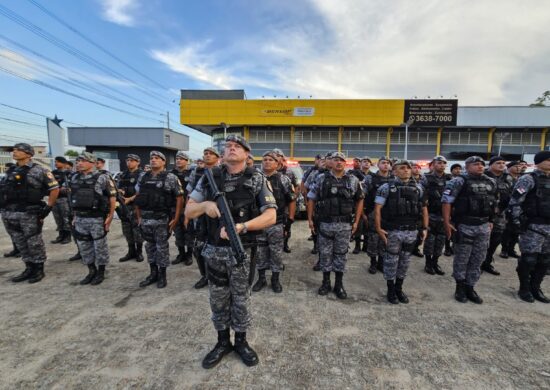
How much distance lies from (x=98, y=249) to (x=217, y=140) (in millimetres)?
30473

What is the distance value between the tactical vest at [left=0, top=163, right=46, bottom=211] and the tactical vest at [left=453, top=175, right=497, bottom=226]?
6017mm

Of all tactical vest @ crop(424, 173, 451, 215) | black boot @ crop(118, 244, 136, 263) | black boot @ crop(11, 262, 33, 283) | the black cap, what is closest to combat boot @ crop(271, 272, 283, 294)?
black boot @ crop(118, 244, 136, 263)

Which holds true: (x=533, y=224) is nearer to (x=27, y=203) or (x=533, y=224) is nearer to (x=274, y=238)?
(x=274, y=238)

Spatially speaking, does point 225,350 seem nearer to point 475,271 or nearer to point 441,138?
point 475,271

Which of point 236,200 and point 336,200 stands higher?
point 236,200

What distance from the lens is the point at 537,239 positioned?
141 inches

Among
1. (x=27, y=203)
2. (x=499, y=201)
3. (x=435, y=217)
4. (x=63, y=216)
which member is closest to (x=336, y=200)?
(x=435, y=217)

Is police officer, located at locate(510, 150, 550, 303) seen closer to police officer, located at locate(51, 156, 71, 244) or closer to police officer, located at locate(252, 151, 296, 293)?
police officer, located at locate(252, 151, 296, 293)

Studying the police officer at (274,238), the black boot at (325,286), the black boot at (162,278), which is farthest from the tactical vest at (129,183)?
the black boot at (325,286)

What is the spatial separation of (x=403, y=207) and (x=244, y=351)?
247cm

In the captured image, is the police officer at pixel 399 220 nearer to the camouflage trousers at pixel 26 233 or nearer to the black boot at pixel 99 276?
the black boot at pixel 99 276

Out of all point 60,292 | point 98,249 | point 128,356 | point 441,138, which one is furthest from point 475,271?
point 441,138

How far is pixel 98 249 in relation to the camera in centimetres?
396

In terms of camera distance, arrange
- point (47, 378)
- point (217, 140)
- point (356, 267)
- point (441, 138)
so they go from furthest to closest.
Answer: point (217, 140) → point (441, 138) → point (356, 267) → point (47, 378)
